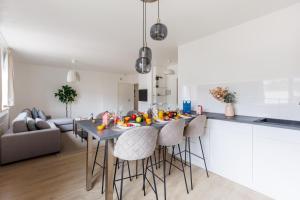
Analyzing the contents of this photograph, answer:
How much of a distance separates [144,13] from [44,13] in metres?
1.38

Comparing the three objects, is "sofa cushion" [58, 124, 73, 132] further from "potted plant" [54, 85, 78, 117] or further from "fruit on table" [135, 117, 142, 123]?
"fruit on table" [135, 117, 142, 123]

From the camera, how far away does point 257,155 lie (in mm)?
1846

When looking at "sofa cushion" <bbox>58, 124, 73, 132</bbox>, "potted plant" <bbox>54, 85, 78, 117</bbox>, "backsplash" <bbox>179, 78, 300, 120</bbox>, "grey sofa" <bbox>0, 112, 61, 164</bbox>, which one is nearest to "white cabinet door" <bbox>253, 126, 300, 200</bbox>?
"backsplash" <bbox>179, 78, 300, 120</bbox>

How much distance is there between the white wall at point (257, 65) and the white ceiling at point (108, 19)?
20 cm

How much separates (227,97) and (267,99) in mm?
513

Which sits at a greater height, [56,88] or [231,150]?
[56,88]

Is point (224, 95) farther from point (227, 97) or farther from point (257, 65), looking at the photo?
point (257, 65)

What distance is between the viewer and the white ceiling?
5.94 ft

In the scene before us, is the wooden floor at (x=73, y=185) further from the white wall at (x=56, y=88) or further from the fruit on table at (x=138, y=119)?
the white wall at (x=56, y=88)

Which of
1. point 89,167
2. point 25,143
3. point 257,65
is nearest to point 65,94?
point 25,143

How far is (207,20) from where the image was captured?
218 centimetres

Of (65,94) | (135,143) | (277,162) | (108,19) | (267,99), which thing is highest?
(108,19)

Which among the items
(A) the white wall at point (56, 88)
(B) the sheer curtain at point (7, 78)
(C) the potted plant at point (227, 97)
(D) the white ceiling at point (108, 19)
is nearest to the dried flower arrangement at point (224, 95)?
(C) the potted plant at point (227, 97)

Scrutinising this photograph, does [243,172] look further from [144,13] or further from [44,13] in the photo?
[44,13]
